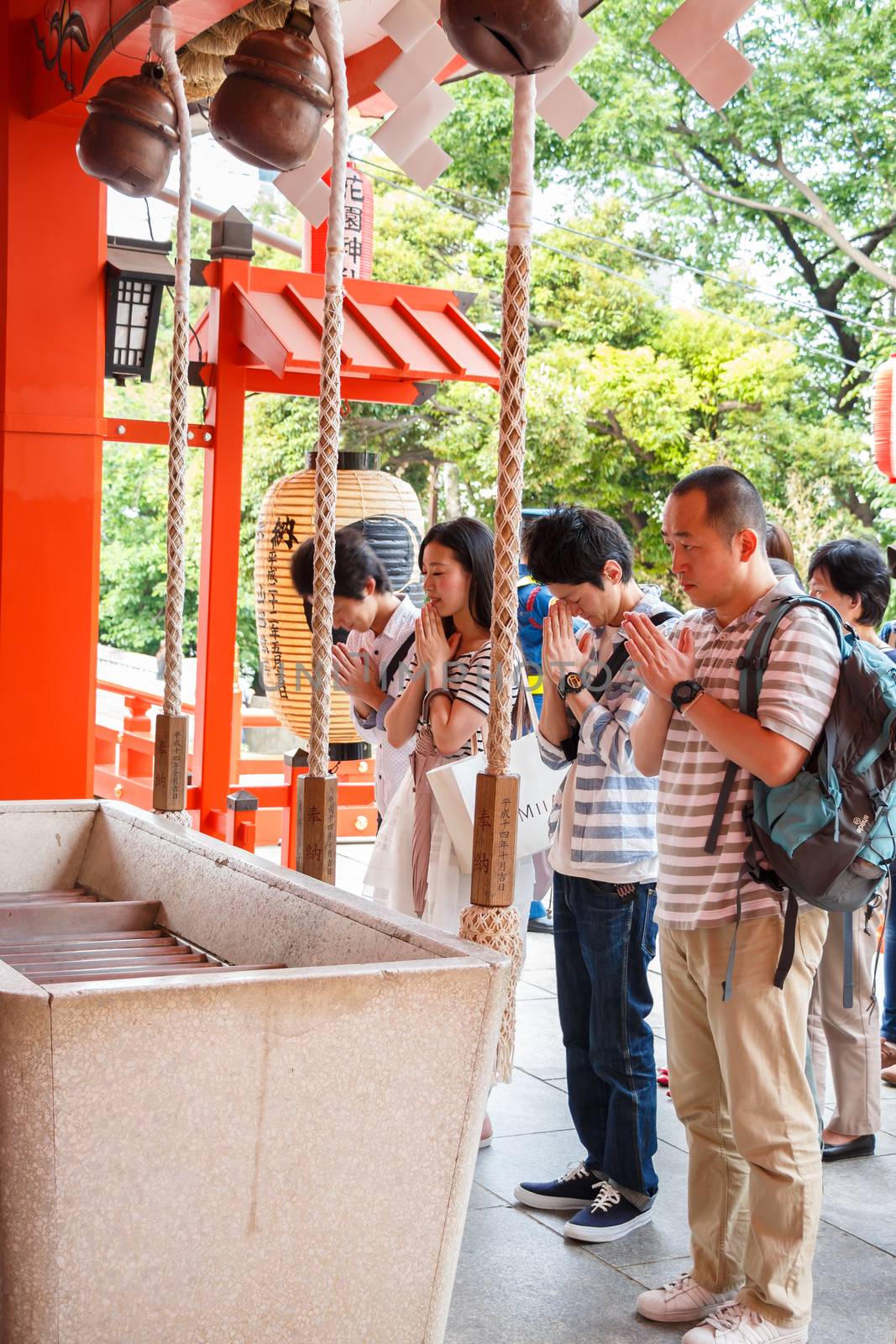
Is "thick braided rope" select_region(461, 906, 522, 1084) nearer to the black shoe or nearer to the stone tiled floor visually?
the stone tiled floor

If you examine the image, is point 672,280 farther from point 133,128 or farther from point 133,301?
point 133,128

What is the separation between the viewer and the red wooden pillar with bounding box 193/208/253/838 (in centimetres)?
526

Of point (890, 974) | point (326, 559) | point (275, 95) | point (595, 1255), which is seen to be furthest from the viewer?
point (890, 974)

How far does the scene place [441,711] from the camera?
3.14 meters

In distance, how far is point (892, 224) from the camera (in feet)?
43.7

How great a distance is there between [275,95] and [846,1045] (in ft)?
8.25

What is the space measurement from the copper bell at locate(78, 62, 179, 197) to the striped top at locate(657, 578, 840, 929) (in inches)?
57.4

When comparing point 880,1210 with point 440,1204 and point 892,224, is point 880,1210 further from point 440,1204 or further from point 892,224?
point 892,224

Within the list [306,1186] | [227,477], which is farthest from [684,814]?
[227,477]

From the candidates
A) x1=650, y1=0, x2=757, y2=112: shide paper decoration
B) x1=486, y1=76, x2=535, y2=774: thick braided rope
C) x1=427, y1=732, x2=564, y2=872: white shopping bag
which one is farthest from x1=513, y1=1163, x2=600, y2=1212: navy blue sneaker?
x1=650, y1=0, x2=757, y2=112: shide paper decoration

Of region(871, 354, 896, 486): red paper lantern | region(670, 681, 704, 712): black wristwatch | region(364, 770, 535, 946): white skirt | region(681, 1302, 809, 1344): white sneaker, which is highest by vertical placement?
region(871, 354, 896, 486): red paper lantern

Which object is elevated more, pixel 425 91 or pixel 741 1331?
pixel 425 91

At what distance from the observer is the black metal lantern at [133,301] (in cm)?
464

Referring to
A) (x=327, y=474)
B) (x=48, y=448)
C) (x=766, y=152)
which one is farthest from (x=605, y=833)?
(x=766, y=152)
